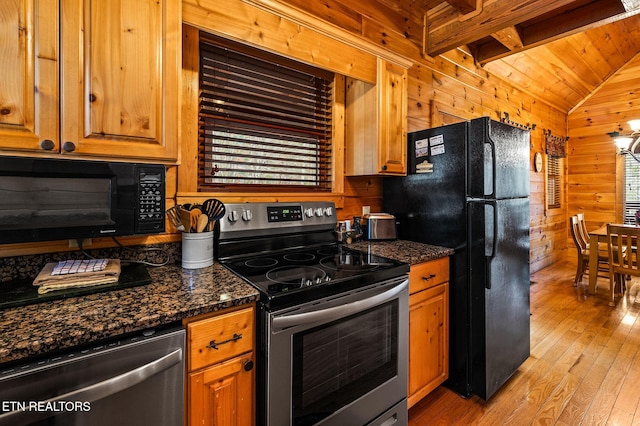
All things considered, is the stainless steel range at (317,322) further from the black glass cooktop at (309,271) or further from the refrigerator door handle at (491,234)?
the refrigerator door handle at (491,234)

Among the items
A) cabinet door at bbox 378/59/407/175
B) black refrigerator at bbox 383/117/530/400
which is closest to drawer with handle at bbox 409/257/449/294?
black refrigerator at bbox 383/117/530/400

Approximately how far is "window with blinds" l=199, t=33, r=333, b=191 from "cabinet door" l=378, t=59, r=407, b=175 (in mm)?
372

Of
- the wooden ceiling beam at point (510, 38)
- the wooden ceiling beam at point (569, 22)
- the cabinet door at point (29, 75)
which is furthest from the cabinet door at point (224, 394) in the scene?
the wooden ceiling beam at point (569, 22)

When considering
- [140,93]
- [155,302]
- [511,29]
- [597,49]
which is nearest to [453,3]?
[511,29]

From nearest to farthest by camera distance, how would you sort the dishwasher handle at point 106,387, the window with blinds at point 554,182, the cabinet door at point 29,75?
1. the dishwasher handle at point 106,387
2. the cabinet door at point 29,75
3. the window with blinds at point 554,182

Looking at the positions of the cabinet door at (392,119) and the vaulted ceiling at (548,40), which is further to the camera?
the vaulted ceiling at (548,40)

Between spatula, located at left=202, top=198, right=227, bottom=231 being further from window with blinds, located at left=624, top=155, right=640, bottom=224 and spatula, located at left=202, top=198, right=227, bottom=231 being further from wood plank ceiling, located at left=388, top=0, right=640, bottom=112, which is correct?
window with blinds, located at left=624, top=155, right=640, bottom=224

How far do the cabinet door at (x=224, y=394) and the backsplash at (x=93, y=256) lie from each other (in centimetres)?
67

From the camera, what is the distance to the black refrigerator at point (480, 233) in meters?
1.84

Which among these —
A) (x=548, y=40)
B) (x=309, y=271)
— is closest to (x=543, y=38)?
(x=548, y=40)

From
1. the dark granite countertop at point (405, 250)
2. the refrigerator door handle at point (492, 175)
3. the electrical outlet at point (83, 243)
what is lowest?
the dark granite countertop at point (405, 250)

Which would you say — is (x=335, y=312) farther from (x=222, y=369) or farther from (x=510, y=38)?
(x=510, y=38)

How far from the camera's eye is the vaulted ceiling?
2.42m

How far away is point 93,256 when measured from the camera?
4.45ft
